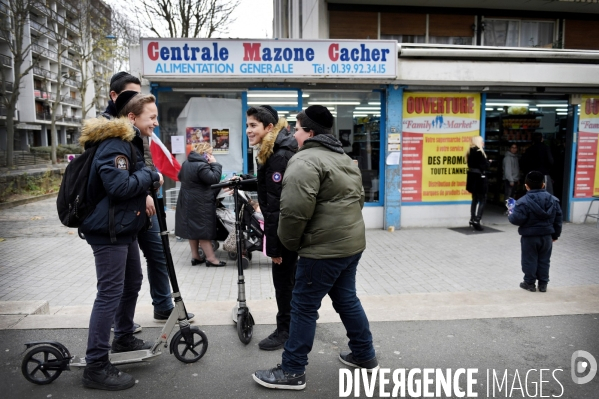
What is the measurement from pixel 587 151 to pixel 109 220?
34.0 ft

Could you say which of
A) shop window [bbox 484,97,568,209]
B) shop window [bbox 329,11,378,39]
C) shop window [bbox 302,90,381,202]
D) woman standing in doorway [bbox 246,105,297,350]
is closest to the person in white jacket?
shop window [bbox 484,97,568,209]

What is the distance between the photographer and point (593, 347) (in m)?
3.64

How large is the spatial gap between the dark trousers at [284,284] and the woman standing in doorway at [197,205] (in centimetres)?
283

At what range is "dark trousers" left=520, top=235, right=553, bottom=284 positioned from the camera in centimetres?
520

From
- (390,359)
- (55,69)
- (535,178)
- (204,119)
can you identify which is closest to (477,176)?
(535,178)

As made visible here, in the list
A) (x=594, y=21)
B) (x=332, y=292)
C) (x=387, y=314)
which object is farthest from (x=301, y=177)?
(x=594, y=21)

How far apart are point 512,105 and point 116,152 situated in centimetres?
1112

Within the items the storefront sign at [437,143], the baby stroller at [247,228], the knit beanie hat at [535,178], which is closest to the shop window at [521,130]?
the storefront sign at [437,143]

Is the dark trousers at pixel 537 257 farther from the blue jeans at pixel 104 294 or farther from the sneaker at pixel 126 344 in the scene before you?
the blue jeans at pixel 104 294

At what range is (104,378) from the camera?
116 inches

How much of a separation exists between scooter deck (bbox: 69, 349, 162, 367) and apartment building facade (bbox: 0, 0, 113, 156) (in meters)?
14.6

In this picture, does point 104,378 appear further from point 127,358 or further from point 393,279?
point 393,279

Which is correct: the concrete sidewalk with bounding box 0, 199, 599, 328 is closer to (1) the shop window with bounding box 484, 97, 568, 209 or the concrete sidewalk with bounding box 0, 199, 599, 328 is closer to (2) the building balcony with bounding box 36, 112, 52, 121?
(1) the shop window with bounding box 484, 97, 568, 209

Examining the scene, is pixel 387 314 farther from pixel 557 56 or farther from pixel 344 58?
pixel 557 56
